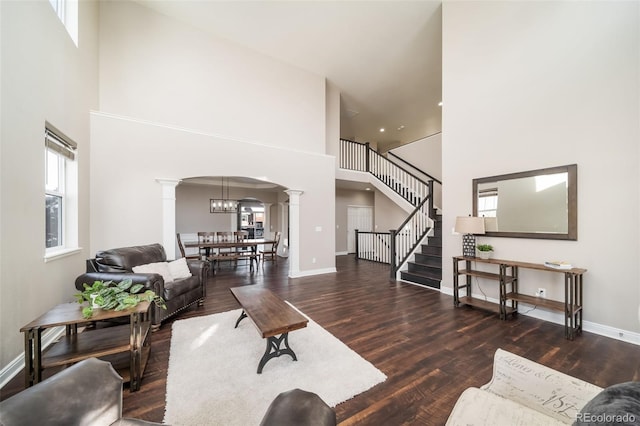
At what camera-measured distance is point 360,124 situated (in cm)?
985

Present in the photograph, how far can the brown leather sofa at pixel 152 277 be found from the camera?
277cm

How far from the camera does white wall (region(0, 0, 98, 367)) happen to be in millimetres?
2002

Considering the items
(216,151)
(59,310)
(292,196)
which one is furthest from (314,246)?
(59,310)

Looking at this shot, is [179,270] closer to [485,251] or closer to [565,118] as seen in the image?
[485,251]

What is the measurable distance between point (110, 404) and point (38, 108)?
302 cm

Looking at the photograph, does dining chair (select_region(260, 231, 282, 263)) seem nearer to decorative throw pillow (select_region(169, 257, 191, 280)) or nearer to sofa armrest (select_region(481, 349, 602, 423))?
decorative throw pillow (select_region(169, 257, 191, 280))

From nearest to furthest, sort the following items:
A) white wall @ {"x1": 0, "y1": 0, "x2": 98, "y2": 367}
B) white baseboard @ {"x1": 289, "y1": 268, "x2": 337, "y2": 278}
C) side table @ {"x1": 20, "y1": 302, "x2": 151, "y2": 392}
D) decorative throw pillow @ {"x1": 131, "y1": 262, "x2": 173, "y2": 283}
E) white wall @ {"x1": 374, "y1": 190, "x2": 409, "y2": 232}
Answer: side table @ {"x1": 20, "y1": 302, "x2": 151, "y2": 392}, white wall @ {"x1": 0, "y1": 0, "x2": 98, "y2": 367}, decorative throw pillow @ {"x1": 131, "y1": 262, "x2": 173, "y2": 283}, white baseboard @ {"x1": 289, "y1": 268, "x2": 337, "y2": 278}, white wall @ {"x1": 374, "y1": 190, "x2": 409, "y2": 232}

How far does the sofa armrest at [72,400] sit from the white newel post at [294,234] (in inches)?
180

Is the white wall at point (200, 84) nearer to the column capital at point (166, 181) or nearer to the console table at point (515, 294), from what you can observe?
the column capital at point (166, 181)

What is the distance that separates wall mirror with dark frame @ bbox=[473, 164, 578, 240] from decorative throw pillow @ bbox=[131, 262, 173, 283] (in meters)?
4.89

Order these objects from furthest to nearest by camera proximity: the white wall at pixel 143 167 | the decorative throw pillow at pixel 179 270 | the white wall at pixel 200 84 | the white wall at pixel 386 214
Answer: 1. the white wall at pixel 386 214
2. the white wall at pixel 200 84
3. the white wall at pixel 143 167
4. the decorative throw pillow at pixel 179 270

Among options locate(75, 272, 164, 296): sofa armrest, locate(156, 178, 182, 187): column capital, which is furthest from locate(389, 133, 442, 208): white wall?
locate(75, 272, 164, 296): sofa armrest

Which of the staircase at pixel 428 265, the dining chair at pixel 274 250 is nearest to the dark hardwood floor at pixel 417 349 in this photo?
the staircase at pixel 428 265

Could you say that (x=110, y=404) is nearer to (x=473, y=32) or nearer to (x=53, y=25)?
(x=53, y=25)
